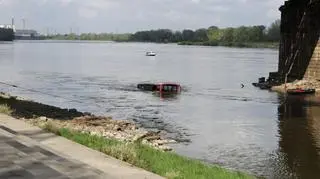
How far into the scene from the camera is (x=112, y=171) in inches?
452

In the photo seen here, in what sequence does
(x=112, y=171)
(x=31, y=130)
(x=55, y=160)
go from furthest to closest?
(x=31, y=130) < (x=55, y=160) < (x=112, y=171)

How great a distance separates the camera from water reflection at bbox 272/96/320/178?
74.5 feet

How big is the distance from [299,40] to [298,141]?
4379 cm

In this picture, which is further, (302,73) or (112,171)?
(302,73)

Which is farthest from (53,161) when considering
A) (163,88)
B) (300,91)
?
(300,91)

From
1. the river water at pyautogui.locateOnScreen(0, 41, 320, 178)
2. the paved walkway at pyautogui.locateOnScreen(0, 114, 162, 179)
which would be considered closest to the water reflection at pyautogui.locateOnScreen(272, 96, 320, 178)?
the river water at pyautogui.locateOnScreen(0, 41, 320, 178)

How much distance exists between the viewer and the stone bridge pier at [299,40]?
69.6 m

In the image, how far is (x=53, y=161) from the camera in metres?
12.3

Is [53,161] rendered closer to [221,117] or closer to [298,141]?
[298,141]

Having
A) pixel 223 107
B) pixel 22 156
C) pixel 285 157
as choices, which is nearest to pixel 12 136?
pixel 22 156

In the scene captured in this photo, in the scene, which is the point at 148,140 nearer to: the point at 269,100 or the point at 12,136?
the point at 12,136

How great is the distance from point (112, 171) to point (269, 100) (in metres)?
47.0

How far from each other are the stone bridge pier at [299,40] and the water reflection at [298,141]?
60.6ft

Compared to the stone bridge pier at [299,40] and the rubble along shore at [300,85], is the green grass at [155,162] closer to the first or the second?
the rubble along shore at [300,85]
